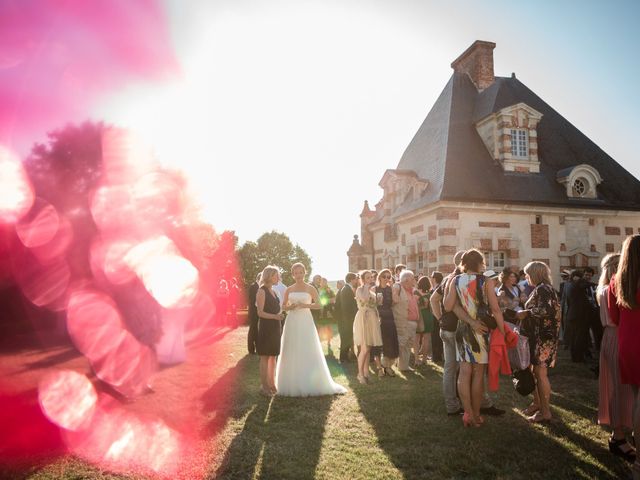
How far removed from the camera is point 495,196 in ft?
57.8

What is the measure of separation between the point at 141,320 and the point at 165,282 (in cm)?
175

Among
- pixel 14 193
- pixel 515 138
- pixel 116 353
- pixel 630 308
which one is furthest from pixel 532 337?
pixel 14 193

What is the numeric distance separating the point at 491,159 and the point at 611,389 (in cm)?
1538

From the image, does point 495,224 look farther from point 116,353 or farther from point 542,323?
point 116,353

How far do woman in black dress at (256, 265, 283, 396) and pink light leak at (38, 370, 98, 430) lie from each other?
9.45 ft

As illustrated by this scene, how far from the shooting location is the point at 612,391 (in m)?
5.11

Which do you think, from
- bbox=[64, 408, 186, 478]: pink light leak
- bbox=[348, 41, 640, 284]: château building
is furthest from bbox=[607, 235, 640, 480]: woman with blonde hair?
bbox=[348, 41, 640, 284]: château building

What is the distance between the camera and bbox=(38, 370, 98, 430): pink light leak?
6.54m

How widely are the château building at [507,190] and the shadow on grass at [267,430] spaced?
11.3m

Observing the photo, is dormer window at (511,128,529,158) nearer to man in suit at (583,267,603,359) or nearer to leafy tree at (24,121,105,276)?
man in suit at (583,267,603,359)

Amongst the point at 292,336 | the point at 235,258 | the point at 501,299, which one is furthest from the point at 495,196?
the point at 235,258

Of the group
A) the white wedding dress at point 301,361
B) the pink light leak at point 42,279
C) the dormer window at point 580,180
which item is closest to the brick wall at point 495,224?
the dormer window at point 580,180

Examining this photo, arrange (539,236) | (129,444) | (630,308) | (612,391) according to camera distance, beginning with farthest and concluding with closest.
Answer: (539,236) < (129,444) < (612,391) < (630,308)

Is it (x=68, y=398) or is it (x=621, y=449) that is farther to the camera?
(x=68, y=398)
